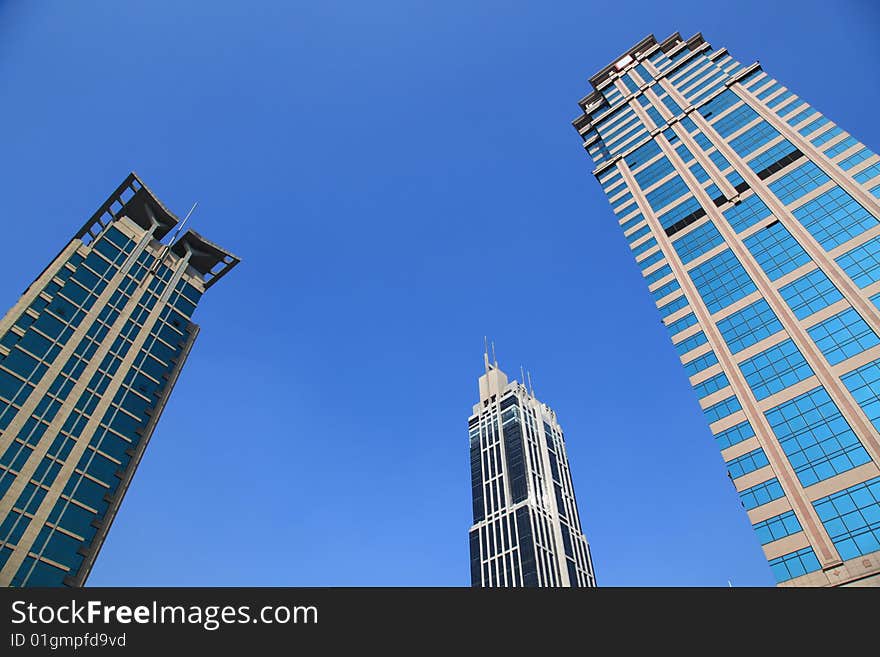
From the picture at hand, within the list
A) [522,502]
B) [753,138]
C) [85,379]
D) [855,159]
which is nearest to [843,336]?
[855,159]

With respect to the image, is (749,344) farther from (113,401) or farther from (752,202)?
(113,401)

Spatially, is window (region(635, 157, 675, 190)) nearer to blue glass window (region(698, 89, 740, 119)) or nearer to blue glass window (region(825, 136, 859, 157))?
blue glass window (region(698, 89, 740, 119))

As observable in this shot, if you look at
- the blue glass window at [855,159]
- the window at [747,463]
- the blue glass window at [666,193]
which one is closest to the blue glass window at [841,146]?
the blue glass window at [855,159]

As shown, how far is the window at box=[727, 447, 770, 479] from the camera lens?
149 ft

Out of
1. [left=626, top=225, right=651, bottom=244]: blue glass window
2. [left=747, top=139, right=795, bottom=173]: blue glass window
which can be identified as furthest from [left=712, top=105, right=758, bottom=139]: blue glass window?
[left=626, top=225, right=651, bottom=244]: blue glass window

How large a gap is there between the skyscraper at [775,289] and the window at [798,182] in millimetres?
157

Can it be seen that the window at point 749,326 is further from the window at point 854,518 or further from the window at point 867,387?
the window at point 854,518

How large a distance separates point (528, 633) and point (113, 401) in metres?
64.2

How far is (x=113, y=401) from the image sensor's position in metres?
63.3

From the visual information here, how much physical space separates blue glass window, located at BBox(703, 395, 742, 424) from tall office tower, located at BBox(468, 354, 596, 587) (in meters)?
107

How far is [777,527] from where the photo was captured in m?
41.8

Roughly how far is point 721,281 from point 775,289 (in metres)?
5.65

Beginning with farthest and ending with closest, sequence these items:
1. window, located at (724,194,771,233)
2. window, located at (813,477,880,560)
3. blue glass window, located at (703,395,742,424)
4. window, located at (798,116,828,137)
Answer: window, located at (798,116,828,137)
window, located at (724,194,771,233)
blue glass window, located at (703,395,742,424)
window, located at (813,477,880,560)

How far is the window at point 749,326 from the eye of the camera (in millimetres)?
51938
